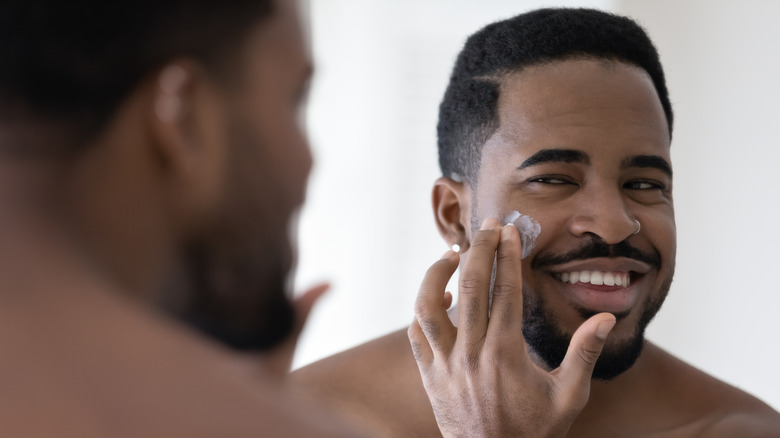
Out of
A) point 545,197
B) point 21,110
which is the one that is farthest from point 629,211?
point 21,110

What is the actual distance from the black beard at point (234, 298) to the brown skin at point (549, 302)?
53 cm

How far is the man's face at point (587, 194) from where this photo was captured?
113cm

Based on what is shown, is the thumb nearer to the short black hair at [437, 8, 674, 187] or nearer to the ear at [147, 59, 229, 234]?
the short black hair at [437, 8, 674, 187]

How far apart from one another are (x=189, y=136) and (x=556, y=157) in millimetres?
798

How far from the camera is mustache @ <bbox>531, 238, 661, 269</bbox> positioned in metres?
1.13

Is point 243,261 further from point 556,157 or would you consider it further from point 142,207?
point 556,157

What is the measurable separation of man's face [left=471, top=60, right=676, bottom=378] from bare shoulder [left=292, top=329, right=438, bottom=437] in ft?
0.84

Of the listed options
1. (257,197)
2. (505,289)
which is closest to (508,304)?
(505,289)

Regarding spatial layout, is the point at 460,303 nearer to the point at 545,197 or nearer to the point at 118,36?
the point at 545,197

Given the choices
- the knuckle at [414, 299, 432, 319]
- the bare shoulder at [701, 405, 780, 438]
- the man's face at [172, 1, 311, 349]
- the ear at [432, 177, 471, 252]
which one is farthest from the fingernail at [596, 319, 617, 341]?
the man's face at [172, 1, 311, 349]

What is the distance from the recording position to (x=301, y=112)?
48 centimetres

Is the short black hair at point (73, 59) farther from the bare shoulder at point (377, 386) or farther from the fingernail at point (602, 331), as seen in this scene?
the bare shoulder at point (377, 386)

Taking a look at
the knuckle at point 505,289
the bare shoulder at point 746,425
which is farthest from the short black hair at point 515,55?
the bare shoulder at point 746,425

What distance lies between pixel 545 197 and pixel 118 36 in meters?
0.81
